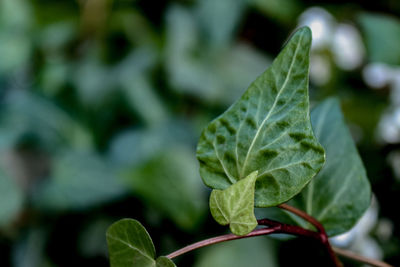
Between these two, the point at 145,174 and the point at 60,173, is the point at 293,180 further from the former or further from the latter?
the point at 60,173

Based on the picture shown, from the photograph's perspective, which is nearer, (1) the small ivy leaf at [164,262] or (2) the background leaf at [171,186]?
(1) the small ivy leaf at [164,262]

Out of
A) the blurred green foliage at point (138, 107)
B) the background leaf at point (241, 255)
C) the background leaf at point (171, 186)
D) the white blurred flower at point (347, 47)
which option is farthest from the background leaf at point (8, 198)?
the white blurred flower at point (347, 47)

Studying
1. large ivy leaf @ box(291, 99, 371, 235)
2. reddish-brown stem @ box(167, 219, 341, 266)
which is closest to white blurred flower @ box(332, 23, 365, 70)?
large ivy leaf @ box(291, 99, 371, 235)

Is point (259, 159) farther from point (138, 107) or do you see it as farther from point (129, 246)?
point (138, 107)

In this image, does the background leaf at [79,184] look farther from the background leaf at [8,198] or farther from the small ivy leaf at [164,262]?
the small ivy leaf at [164,262]

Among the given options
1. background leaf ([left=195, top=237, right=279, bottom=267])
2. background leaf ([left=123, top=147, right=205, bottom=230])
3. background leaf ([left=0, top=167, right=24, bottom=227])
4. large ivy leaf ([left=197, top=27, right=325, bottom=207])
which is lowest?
background leaf ([left=0, top=167, right=24, bottom=227])

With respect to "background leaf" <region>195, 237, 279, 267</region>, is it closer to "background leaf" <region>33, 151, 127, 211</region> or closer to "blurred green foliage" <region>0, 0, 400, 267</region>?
"blurred green foliage" <region>0, 0, 400, 267</region>
